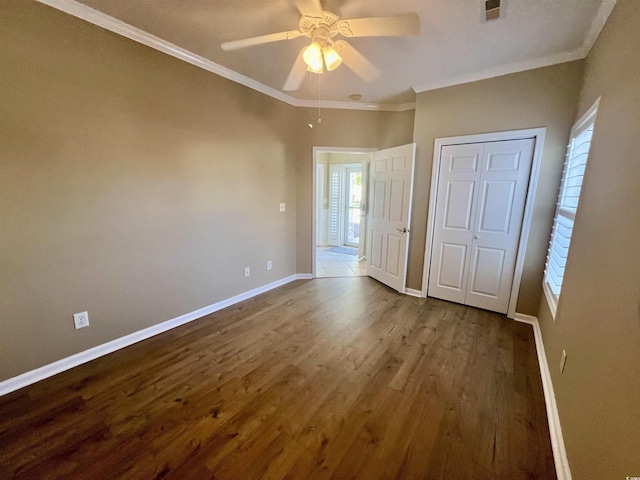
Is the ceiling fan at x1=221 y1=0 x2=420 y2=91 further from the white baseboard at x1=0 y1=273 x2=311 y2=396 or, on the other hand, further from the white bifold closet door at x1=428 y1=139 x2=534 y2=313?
the white baseboard at x1=0 y1=273 x2=311 y2=396

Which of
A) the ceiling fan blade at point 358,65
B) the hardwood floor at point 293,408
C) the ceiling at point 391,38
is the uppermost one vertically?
the ceiling at point 391,38

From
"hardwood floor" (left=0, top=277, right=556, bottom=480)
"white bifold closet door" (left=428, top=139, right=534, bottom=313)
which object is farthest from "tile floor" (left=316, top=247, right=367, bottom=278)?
"hardwood floor" (left=0, top=277, right=556, bottom=480)

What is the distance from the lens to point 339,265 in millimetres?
5020

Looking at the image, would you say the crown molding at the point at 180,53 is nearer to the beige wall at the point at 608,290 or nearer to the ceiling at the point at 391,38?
the ceiling at the point at 391,38

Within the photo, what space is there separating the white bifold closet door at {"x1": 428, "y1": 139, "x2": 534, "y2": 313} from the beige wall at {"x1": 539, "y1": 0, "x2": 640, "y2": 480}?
1.03 meters

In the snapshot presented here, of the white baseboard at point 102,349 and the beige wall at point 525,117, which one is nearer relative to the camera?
the white baseboard at point 102,349

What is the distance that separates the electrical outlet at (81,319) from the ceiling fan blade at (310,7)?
108 inches

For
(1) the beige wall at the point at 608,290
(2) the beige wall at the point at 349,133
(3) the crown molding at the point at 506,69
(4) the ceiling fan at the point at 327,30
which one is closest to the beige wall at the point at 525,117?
(3) the crown molding at the point at 506,69

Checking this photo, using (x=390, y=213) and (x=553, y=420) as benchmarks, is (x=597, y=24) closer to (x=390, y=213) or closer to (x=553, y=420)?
(x=390, y=213)

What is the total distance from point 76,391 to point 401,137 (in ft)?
14.2

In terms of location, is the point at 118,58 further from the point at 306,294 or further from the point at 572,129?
the point at 572,129

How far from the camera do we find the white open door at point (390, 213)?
3.49 m

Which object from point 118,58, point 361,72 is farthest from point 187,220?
point 361,72

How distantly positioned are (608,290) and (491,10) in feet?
6.29
